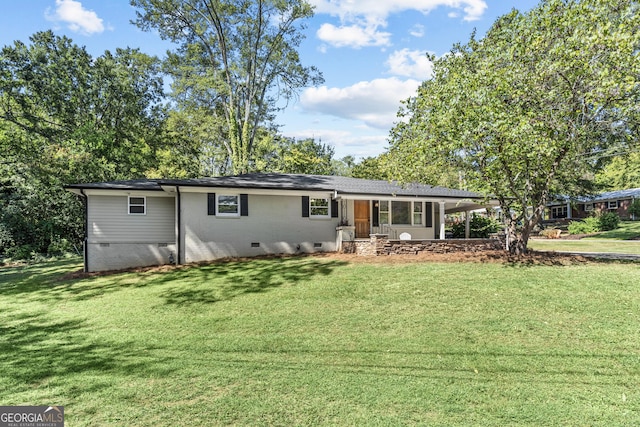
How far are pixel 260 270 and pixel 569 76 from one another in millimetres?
10293

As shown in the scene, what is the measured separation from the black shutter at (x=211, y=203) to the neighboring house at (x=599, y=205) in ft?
103

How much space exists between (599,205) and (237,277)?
41.2m

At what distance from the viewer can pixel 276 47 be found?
90.6 ft

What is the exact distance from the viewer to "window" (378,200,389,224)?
52.5 feet

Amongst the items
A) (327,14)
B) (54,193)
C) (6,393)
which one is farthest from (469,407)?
(54,193)

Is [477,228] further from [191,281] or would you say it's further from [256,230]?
[191,281]

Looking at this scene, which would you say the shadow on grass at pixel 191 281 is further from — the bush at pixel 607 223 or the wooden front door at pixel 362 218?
the bush at pixel 607 223

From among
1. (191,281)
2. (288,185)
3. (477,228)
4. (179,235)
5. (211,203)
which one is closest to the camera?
(191,281)

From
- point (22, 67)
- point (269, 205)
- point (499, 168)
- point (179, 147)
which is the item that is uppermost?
point (22, 67)

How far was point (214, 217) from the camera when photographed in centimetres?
1337

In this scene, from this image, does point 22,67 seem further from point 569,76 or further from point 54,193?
point 569,76

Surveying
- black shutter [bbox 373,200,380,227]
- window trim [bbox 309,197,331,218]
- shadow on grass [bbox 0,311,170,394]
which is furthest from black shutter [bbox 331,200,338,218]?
shadow on grass [bbox 0,311,170,394]

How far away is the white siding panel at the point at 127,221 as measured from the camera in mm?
13078
